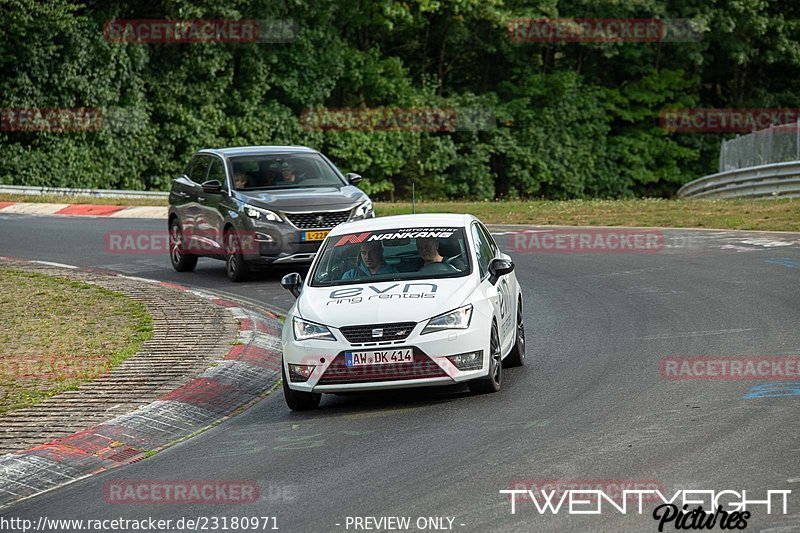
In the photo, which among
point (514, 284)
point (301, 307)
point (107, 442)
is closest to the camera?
point (107, 442)

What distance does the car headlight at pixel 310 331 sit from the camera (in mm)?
10602

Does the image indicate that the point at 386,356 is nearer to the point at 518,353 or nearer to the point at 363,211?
the point at 518,353

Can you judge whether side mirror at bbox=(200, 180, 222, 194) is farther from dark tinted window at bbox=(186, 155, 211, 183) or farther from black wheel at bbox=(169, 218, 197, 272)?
black wheel at bbox=(169, 218, 197, 272)

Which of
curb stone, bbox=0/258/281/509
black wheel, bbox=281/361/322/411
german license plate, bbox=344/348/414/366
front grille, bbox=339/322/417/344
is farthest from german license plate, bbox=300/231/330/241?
german license plate, bbox=344/348/414/366

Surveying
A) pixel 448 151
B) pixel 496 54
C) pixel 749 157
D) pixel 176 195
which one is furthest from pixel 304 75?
pixel 176 195

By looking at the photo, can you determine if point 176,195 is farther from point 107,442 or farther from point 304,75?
point 304,75

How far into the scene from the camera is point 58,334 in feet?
47.0

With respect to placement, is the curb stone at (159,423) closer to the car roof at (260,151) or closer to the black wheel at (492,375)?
the black wheel at (492,375)

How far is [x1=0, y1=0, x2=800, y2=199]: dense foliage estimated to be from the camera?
4266 centimetres

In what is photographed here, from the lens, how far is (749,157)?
3791 cm

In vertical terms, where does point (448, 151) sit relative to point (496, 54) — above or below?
below

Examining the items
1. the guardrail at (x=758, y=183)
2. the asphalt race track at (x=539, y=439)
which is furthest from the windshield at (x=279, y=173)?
the guardrail at (x=758, y=183)

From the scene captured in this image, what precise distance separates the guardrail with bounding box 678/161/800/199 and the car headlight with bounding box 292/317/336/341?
2244 cm

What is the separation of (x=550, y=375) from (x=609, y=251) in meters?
10.8
